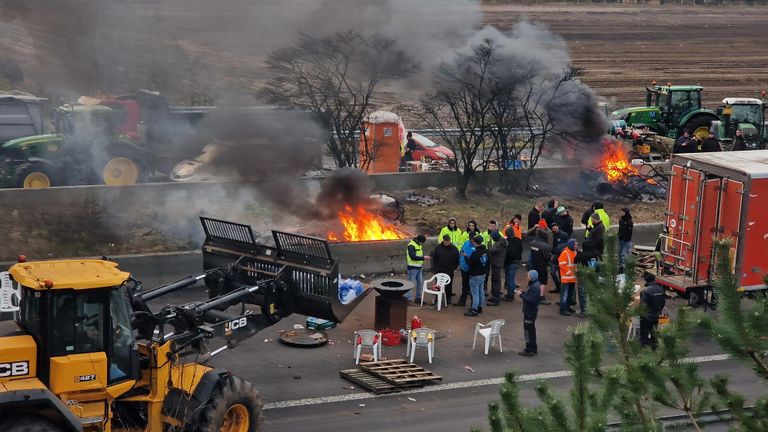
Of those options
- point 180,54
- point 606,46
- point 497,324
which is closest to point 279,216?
point 497,324

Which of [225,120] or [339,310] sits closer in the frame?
[339,310]

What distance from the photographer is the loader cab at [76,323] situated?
10164mm

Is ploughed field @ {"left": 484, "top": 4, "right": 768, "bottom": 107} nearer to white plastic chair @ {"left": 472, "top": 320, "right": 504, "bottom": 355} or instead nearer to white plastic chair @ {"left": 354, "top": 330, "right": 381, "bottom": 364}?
white plastic chair @ {"left": 472, "top": 320, "right": 504, "bottom": 355}

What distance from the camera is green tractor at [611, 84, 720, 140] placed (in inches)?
1241

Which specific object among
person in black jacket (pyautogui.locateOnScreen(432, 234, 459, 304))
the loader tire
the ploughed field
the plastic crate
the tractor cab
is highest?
the ploughed field

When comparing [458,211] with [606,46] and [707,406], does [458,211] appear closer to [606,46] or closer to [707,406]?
[707,406]

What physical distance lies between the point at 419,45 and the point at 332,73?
8.87 feet

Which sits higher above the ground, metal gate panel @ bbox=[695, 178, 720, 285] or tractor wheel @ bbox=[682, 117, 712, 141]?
tractor wheel @ bbox=[682, 117, 712, 141]

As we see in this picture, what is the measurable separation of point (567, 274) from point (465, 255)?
1.68m

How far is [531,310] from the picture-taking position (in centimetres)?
1606

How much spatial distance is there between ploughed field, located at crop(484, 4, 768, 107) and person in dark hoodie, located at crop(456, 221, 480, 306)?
851 inches

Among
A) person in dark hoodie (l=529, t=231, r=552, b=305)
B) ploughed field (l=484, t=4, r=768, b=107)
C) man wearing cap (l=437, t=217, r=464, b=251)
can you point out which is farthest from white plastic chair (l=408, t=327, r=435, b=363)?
ploughed field (l=484, t=4, r=768, b=107)

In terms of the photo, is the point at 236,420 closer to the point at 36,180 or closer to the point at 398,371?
the point at 398,371

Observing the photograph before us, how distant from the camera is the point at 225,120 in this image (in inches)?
955
